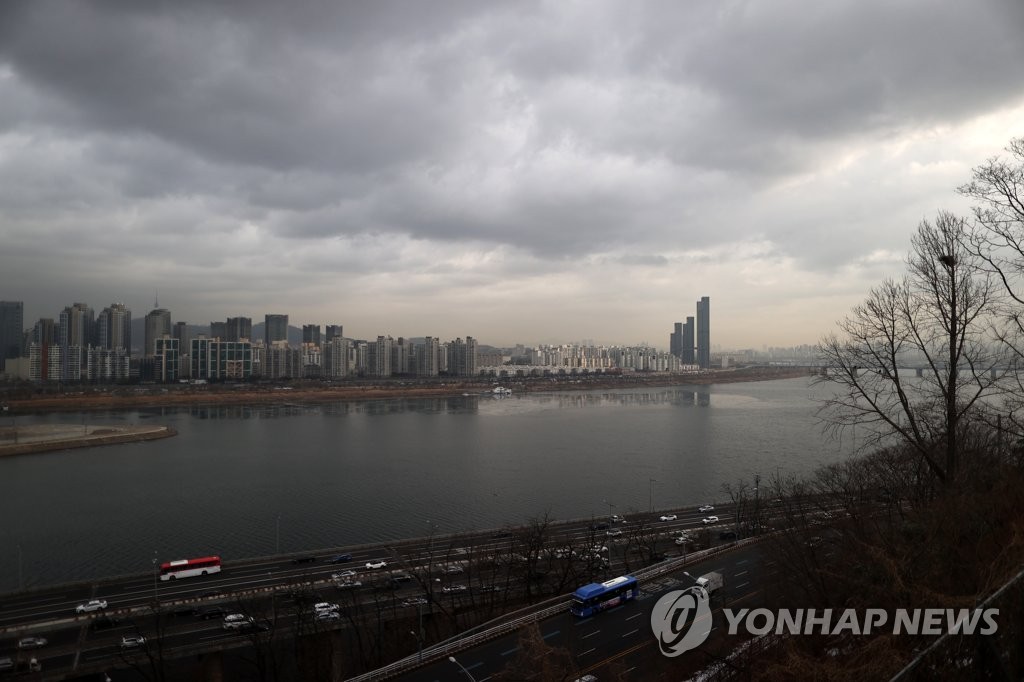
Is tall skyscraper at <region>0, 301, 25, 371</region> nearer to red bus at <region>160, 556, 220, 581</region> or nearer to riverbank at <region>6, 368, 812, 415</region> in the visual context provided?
riverbank at <region>6, 368, 812, 415</region>

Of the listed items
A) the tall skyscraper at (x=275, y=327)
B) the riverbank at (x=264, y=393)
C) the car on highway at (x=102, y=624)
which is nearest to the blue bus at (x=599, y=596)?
the car on highway at (x=102, y=624)


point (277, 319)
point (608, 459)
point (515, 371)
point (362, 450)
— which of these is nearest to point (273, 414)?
point (362, 450)

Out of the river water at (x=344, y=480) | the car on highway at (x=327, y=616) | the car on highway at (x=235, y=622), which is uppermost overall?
the car on highway at (x=327, y=616)

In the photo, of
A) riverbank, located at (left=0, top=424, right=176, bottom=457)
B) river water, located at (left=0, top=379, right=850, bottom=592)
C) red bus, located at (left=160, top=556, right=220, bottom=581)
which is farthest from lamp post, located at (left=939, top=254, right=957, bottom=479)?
riverbank, located at (left=0, top=424, right=176, bottom=457)

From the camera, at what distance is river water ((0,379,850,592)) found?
6035 millimetres

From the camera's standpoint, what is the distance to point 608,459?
9.65 m

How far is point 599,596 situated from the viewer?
3.16 m

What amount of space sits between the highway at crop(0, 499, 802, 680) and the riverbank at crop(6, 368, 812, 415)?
17.3 metres

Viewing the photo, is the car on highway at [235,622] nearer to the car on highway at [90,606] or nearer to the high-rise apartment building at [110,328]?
the car on highway at [90,606]

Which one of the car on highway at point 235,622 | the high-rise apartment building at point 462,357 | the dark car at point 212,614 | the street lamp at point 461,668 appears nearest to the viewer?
the street lamp at point 461,668

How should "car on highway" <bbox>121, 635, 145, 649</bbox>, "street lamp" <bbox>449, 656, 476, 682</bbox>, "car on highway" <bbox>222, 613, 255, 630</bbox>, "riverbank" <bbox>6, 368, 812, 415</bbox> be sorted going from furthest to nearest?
"riverbank" <bbox>6, 368, 812, 415</bbox> < "car on highway" <bbox>222, 613, 255, 630</bbox> < "car on highway" <bbox>121, 635, 145, 649</bbox> < "street lamp" <bbox>449, 656, 476, 682</bbox>

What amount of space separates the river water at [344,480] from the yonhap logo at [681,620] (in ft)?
10.8

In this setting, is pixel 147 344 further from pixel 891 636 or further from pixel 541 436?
Answer: pixel 891 636

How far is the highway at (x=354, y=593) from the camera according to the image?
3354 millimetres
